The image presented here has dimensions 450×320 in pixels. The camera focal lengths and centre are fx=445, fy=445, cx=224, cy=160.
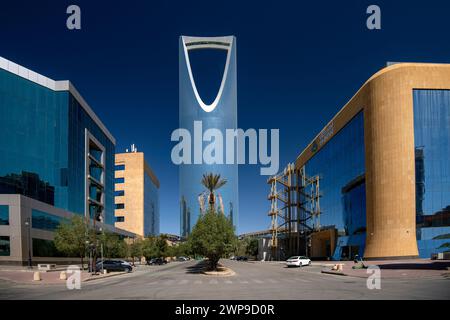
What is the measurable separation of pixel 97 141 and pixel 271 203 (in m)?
44.5

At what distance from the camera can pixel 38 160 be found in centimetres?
6394

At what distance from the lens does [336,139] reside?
7738 cm

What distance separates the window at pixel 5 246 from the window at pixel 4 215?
5.22 ft

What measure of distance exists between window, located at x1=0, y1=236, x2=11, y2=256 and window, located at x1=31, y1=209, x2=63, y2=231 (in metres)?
4.27

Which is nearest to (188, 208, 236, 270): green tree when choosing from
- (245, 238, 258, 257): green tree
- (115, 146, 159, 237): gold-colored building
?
(115, 146, 159, 237): gold-colored building

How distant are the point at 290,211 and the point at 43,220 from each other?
6463 cm

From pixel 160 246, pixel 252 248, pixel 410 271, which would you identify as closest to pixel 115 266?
pixel 410 271

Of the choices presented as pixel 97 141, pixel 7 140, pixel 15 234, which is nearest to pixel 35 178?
pixel 7 140

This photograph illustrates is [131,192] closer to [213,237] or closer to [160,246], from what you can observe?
[160,246]

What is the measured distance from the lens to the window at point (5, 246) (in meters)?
47.3

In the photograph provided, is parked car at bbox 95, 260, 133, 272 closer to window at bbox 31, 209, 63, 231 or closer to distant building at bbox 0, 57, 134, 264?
distant building at bbox 0, 57, 134, 264

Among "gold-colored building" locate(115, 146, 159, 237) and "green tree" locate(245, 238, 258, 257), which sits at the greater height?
"gold-colored building" locate(115, 146, 159, 237)

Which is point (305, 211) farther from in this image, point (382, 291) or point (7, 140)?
point (382, 291)

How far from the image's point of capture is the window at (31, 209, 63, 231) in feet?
173
